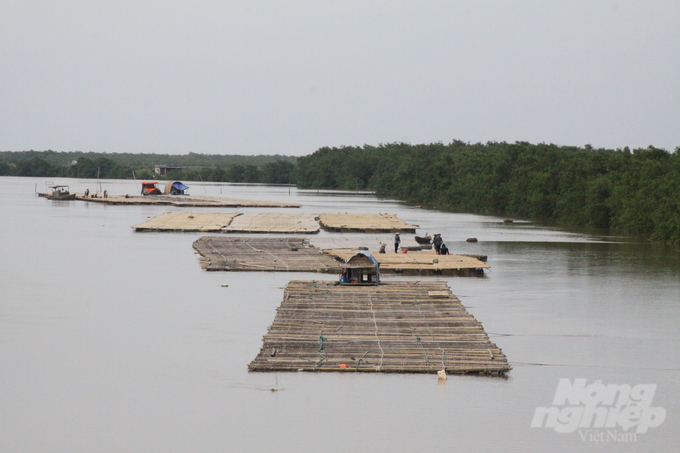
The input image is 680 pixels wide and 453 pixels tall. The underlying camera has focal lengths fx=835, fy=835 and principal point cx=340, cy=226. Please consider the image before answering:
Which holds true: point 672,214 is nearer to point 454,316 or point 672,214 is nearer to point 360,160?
point 454,316

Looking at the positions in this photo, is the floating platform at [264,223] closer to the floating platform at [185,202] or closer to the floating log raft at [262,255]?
the floating log raft at [262,255]

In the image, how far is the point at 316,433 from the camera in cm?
1357

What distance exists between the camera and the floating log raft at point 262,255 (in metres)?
30.2

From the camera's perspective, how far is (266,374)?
15703mm

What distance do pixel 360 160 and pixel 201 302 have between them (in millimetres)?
123978

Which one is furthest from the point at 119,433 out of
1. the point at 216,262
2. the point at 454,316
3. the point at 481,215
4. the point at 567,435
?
Result: the point at 481,215

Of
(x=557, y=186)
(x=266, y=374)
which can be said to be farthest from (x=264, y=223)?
(x=266, y=374)

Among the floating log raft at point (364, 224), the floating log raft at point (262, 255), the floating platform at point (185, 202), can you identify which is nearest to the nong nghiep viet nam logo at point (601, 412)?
the floating log raft at point (262, 255)

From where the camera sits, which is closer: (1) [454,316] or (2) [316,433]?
(2) [316,433]

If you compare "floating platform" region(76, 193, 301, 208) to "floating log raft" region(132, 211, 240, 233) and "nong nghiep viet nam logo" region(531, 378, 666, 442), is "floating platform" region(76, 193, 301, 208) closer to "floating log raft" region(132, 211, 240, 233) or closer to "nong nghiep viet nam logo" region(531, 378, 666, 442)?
"floating log raft" region(132, 211, 240, 233)

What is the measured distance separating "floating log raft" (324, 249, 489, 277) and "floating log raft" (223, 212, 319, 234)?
16.0 meters

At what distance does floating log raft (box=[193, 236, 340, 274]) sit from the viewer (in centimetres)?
3017

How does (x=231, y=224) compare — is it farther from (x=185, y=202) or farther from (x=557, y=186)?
(x=185, y=202)

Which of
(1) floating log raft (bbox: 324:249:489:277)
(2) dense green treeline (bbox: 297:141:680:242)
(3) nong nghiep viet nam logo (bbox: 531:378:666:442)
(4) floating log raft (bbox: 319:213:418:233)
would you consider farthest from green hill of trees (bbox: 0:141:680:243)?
(3) nong nghiep viet nam logo (bbox: 531:378:666:442)
